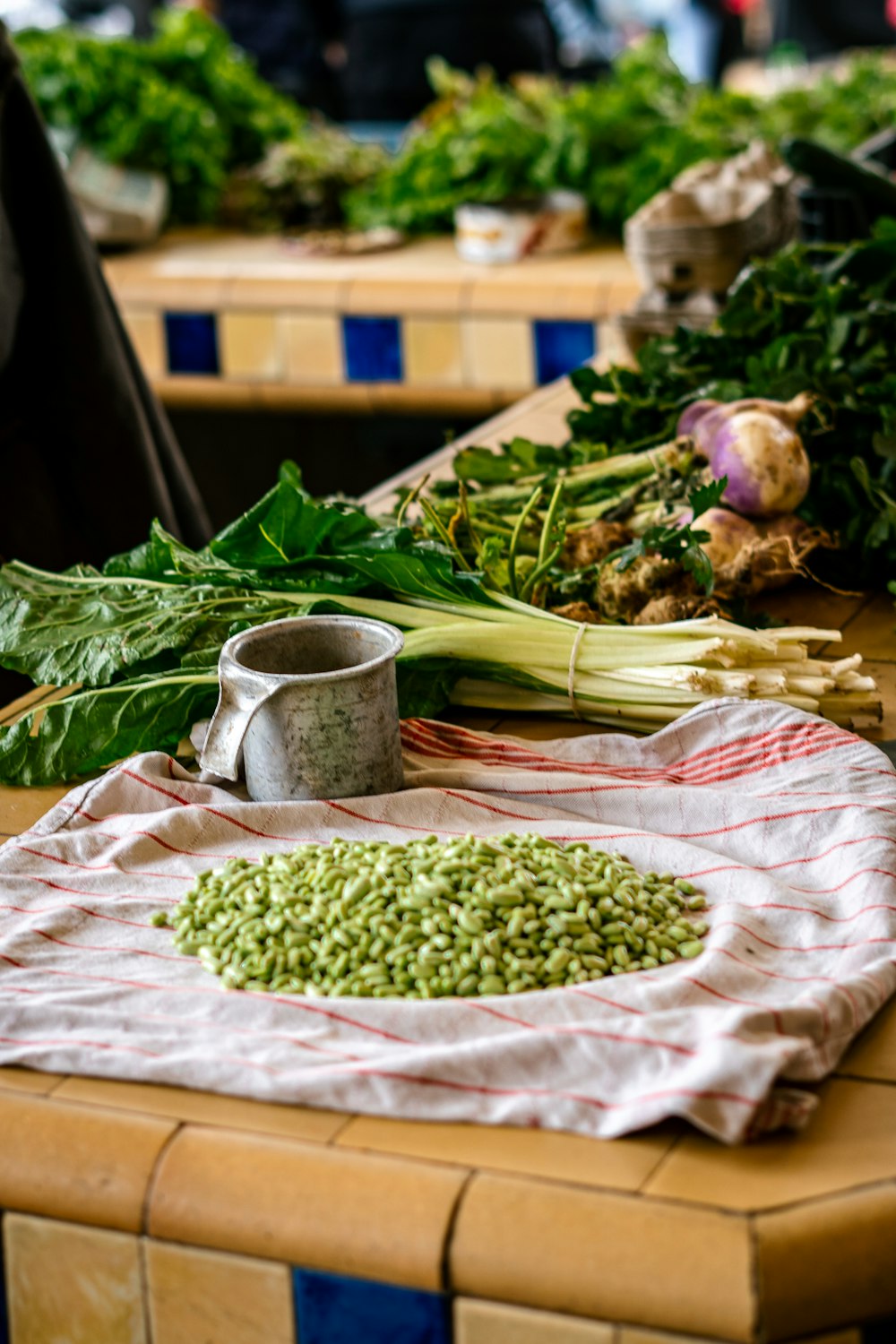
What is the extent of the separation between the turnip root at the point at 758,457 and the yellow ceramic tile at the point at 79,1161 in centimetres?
98

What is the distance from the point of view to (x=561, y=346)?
3.16 meters

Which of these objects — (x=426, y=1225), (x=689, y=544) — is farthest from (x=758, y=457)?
(x=426, y=1225)

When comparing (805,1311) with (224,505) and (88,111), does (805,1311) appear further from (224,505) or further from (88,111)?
(88,111)

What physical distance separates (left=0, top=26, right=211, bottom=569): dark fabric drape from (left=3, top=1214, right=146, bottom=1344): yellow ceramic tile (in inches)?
50.3

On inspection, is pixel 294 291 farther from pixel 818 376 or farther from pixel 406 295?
pixel 818 376

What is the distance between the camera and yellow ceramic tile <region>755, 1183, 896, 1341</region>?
77 centimetres

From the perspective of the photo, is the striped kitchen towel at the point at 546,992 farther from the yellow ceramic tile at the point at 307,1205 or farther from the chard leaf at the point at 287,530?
the chard leaf at the point at 287,530

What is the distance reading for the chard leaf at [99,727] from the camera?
1339 millimetres

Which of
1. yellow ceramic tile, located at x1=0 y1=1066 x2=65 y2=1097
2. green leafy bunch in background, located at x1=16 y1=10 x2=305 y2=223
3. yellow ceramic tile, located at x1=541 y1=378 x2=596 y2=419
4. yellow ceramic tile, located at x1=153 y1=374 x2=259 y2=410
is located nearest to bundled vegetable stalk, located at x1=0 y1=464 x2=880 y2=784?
yellow ceramic tile, located at x1=0 y1=1066 x2=65 y2=1097

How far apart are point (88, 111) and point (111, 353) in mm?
1849

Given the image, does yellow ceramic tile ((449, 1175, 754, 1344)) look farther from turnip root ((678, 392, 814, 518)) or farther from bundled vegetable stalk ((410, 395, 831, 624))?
turnip root ((678, 392, 814, 518))

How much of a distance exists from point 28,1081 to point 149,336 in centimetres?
274

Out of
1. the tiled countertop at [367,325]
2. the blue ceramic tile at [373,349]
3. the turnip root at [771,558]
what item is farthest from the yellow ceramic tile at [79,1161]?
the blue ceramic tile at [373,349]

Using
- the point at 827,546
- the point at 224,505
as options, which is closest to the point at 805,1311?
the point at 827,546
